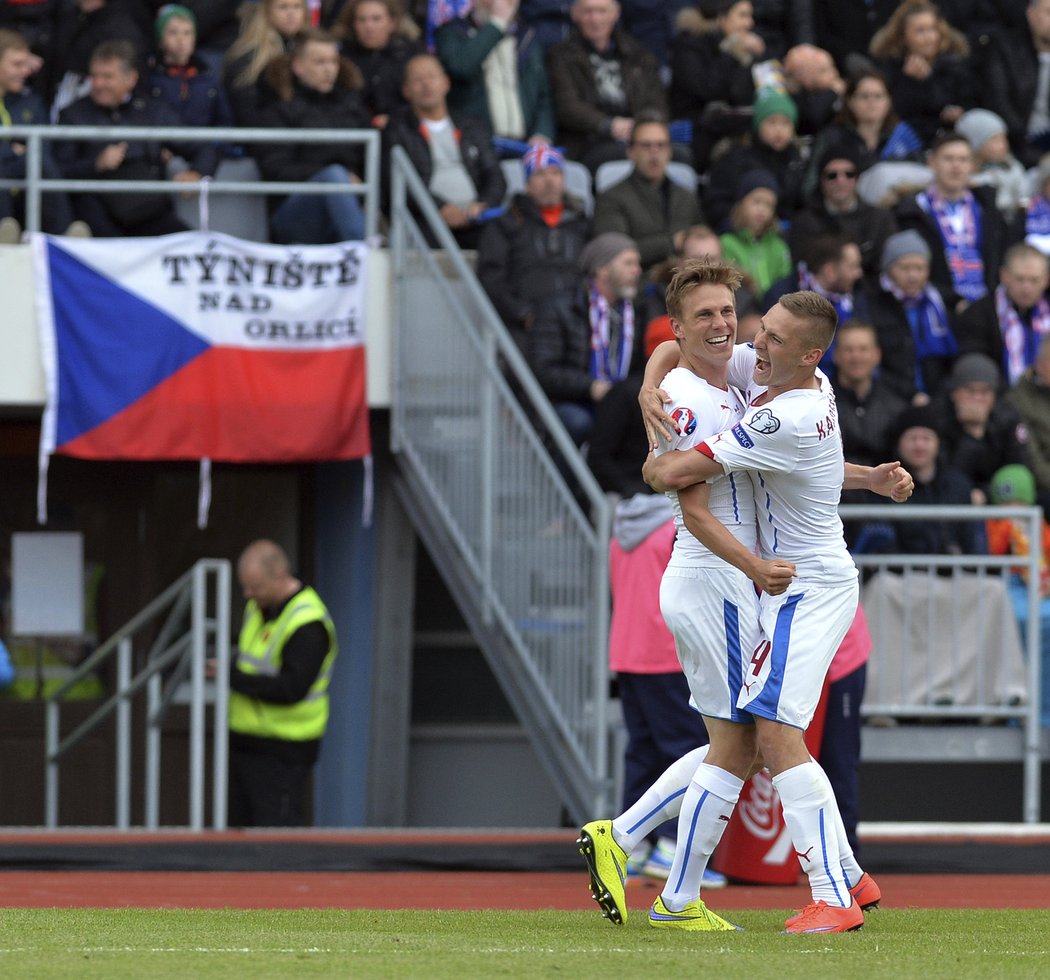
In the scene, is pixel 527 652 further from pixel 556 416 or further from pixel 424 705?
pixel 424 705

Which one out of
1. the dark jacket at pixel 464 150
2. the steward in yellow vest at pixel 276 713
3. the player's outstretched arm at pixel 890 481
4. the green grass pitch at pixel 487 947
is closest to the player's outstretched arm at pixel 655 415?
the player's outstretched arm at pixel 890 481

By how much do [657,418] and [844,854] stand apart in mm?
1503

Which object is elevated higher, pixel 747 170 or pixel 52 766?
pixel 747 170

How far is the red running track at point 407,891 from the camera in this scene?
8.38 metres

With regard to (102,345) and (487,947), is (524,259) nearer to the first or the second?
(102,345)

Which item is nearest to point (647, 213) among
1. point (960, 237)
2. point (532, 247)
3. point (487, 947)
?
point (532, 247)

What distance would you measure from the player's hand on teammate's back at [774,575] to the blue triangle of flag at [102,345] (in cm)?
695

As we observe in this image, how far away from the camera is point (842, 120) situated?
14.4 m

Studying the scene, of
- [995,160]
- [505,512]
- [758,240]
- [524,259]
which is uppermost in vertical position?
[995,160]

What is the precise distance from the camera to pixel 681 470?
6.45 m

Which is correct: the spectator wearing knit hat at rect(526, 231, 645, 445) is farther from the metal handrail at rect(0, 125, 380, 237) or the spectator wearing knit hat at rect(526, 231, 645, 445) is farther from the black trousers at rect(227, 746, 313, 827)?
the black trousers at rect(227, 746, 313, 827)

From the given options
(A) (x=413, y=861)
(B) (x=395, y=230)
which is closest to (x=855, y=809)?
(A) (x=413, y=861)

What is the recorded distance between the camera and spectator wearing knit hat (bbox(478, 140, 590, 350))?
486 inches

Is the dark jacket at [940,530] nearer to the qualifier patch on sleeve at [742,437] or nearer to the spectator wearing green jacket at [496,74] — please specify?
the spectator wearing green jacket at [496,74]
